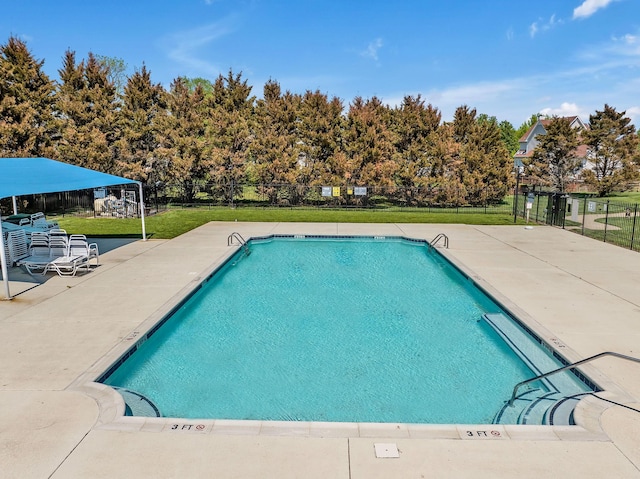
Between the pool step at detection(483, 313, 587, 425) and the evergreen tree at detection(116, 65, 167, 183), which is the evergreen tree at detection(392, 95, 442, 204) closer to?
the evergreen tree at detection(116, 65, 167, 183)

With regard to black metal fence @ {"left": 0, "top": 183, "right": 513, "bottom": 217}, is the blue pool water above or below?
below

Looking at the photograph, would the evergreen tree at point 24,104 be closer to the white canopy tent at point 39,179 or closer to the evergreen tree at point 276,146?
the white canopy tent at point 39,179

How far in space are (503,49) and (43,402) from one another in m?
30.9

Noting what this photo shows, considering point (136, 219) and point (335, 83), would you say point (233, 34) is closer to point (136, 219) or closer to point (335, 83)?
point (335, 83)

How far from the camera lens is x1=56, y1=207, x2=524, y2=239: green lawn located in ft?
58.7

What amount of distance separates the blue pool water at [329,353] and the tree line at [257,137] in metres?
16.3

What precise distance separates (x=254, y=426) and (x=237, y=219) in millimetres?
18096

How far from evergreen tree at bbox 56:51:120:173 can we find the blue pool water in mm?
15824

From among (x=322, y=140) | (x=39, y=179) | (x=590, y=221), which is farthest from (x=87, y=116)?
(x=590, y=221)

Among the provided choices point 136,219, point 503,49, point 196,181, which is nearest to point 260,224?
point 136,219

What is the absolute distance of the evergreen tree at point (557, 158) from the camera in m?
33.2

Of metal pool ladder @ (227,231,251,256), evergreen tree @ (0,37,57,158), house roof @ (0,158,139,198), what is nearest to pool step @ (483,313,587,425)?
metal pool ladder @ (227,231,251,256)

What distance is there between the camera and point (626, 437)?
4.32m

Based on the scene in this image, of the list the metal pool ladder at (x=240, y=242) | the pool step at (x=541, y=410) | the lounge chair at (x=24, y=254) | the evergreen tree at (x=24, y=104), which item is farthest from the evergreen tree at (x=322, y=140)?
the pool step at (x=541, y=410)
